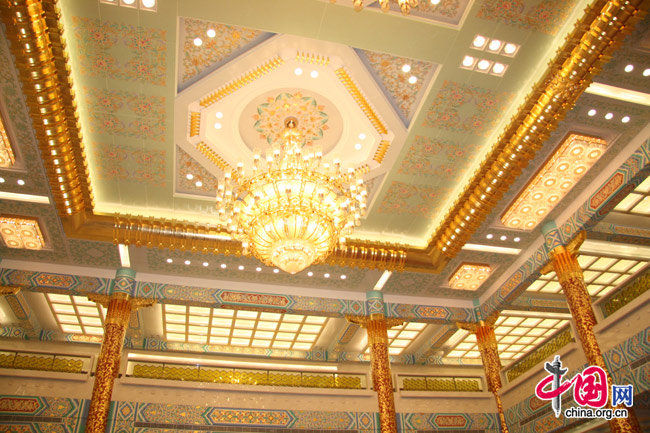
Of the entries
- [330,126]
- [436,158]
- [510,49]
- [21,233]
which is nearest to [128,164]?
[21,233]

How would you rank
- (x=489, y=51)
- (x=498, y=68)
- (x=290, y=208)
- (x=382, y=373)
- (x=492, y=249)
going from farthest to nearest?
(x=382, y=373), (x=492, y=249), (x=498, y=68), (x=489, y=51), (x=290, y=208)

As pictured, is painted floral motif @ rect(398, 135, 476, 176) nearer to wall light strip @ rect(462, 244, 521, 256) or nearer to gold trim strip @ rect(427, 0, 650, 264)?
gold trim strip @ rect(427, 0, 650, 264)

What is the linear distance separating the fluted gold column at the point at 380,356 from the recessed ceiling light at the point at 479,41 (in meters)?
6.43

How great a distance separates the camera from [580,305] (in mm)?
7996

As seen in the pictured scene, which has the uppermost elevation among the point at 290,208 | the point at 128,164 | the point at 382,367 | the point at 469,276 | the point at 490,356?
the point at 128,164

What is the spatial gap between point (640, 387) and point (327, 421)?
18.3ft

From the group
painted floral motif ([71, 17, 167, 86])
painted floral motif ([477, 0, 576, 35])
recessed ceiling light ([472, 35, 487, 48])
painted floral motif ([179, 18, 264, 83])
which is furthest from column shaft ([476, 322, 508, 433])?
painted floral motif ([71, 17, 167, 86])

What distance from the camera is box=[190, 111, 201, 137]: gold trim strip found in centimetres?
693

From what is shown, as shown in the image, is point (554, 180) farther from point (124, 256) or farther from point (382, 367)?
point (124, 256)

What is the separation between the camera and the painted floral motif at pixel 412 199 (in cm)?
849

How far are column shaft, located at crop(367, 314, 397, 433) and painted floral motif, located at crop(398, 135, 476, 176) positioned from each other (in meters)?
4.03

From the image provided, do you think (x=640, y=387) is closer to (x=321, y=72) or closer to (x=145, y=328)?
(x=321, y=72)

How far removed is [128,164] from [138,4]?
3.06 metres

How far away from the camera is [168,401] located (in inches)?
345
